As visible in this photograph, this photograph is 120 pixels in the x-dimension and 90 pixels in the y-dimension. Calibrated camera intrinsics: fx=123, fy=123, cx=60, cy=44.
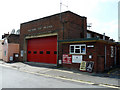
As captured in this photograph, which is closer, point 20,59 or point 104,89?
point 104,89

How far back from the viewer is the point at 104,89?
7.27 metres

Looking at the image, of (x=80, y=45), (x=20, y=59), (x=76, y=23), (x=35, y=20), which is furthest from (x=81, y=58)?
(x=20, y=59)

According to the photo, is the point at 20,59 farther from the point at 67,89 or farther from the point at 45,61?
the point at 67,89

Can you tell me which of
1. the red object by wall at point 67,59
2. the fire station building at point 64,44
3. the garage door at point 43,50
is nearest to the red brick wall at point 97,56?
the fire station building at point 64,44

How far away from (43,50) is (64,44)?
5.39 meters

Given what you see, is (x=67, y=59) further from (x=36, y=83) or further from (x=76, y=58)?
(x=36, y=83)

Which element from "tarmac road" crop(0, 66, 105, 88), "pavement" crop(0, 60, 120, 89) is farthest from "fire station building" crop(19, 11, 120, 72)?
"tarmac road" crop(0, 66, 105, 88)

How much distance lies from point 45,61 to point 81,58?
287 inches

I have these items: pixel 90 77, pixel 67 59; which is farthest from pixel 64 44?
pixel 90 77

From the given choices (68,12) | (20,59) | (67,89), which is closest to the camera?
(67,89)

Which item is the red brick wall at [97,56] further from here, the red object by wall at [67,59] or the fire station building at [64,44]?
the red object by wall at [67,59]

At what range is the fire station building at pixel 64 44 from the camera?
12.9 m

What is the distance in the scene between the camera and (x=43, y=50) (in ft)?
63.9

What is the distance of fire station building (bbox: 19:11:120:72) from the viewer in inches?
507
